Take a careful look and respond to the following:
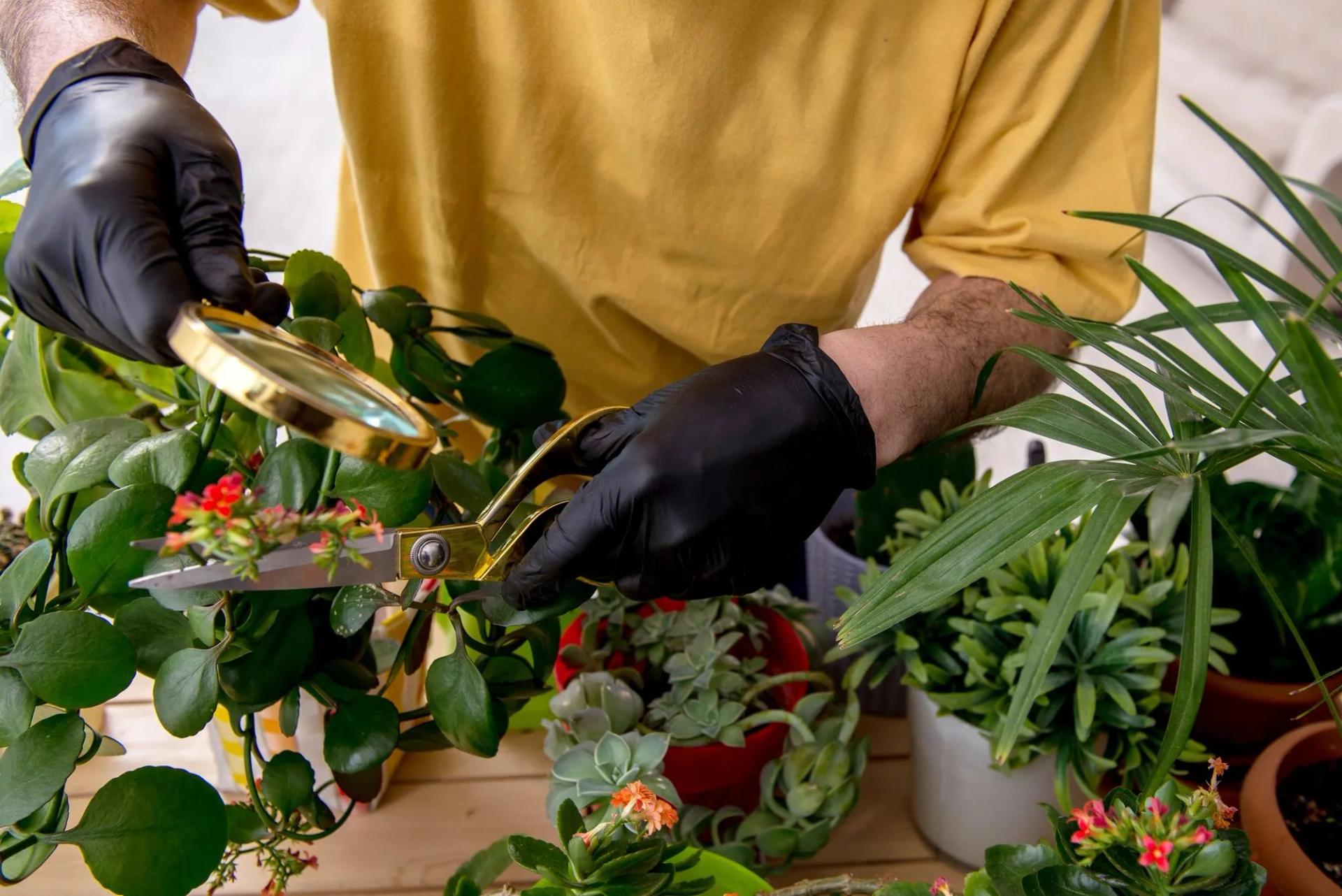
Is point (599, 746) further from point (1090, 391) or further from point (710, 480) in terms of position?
point (1090, 391)

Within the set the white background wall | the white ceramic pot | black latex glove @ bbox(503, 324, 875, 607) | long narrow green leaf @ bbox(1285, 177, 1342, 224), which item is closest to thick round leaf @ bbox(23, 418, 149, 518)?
black latex glove @ bbox(503, 324, 875, 607)

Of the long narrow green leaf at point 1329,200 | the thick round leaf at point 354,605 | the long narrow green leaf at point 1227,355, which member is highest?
the long narrow green leaf at point 1329,200

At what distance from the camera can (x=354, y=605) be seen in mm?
467

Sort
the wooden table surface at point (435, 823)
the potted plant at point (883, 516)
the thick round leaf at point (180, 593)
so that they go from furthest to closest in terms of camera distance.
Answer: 1. the potted plant at point (883, 516)
2. the wooden table surface at point (435, 823)
3. the thick round leaf at point (180, 593)

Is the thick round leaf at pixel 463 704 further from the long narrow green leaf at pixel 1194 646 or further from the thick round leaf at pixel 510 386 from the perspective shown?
the long narrow green leaf at pixel 1194 646

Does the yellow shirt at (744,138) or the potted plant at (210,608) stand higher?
the yellow shirt at (744,138)

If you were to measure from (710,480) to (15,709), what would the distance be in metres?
0.34

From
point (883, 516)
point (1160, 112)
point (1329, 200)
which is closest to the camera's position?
point (1329, 200)

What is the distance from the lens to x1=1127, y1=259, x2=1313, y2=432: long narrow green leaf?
0.42 m

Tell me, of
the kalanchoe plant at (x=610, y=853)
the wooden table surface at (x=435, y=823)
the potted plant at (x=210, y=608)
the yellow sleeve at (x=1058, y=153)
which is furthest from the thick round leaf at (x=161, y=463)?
the yellow sleeve at (x=1058, y=153)

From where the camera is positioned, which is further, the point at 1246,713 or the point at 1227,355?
the point at 1246,713

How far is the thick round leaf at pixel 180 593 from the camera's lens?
0.43m

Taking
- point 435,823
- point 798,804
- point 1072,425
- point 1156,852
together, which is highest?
point 1072,425

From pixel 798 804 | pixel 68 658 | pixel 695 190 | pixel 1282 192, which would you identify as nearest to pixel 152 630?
pixel 68 658
